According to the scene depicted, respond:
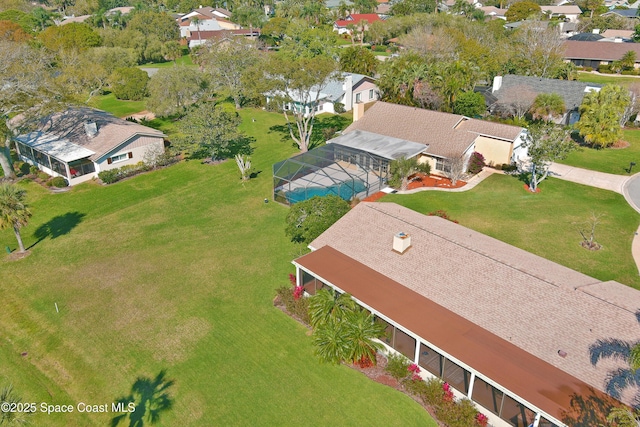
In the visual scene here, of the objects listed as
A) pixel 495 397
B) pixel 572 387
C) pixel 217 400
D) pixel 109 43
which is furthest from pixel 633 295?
pixel 109 43

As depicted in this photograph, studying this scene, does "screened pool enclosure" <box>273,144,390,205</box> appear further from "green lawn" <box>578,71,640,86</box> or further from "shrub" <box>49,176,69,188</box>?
"green lawn" <box>578,71,640,86</box>

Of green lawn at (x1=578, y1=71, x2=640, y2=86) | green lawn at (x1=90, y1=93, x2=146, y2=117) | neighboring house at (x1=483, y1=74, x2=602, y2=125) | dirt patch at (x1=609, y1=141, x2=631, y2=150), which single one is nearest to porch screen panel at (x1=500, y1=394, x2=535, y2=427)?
dirt patch at (x1=609, y1=141, x2=631, y2=150)

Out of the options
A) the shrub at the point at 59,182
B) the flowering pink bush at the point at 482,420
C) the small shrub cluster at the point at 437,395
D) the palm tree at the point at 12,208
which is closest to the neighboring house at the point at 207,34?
the shrub at the point at 59,182

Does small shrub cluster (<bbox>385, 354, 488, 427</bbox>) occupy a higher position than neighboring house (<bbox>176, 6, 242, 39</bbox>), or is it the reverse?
neighboring house (<bbox>176, 6, 242, 39</bbox>)

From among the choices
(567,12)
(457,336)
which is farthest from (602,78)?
(457,336)

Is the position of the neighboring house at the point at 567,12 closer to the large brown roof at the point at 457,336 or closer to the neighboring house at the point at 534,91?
the neighboring house at the point at 534,91

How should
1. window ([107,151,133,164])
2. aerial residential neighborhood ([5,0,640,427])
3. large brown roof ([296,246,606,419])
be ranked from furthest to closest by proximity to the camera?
window ([107,151,133,164]) < aerial residential neighborhood ([5,0,640,427]) < large brown roof ([296,246,606,419])
